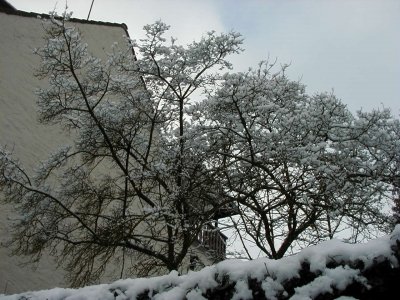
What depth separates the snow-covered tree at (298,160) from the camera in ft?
22.2

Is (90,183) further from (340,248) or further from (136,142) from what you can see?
(340,248)

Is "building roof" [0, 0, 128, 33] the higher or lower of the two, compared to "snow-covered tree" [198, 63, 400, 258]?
higher

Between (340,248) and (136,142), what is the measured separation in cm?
649

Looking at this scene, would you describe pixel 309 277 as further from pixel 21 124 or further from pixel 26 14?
pixel 26 14

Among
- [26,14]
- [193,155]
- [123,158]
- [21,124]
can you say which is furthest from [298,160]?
[26,14]

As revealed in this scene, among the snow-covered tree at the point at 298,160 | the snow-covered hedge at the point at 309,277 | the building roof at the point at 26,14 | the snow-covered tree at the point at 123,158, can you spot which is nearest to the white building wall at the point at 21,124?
the building roof at the point at 26,14

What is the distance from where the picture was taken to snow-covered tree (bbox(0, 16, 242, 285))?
736 centimetres

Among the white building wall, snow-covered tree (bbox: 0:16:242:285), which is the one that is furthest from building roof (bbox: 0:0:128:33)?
snow-covered tree (bbox: 0:16:242:285)

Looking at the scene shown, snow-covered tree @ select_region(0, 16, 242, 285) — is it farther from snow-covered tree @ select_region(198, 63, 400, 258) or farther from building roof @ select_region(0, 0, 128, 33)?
building roof @ select_region(0, 0, 128, 33)

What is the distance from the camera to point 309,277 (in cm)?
254

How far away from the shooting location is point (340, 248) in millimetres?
2516

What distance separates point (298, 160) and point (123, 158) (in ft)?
12.8

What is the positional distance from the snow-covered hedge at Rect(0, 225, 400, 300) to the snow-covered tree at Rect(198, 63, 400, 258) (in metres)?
3.87

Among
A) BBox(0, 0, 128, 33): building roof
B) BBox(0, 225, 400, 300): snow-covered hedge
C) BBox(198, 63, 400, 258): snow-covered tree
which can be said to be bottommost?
BBox(0, 225, 400, 300): snow-covered hedge
